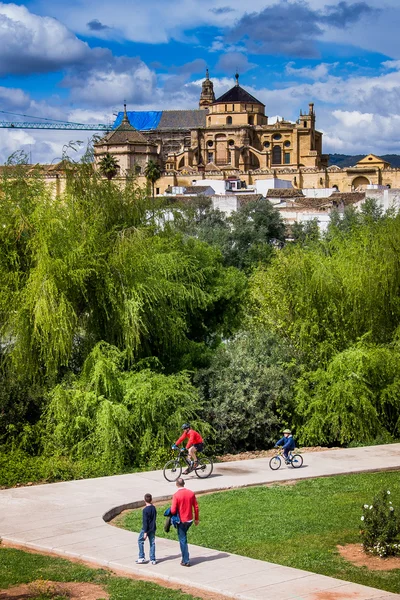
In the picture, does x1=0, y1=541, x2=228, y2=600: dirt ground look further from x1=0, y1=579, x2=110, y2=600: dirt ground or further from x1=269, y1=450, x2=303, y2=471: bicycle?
x1=269, y1=450, x2=303, y2=471: bicycle

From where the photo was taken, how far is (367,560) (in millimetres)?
13516

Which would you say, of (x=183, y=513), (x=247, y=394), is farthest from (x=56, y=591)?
(x=247, y=394)

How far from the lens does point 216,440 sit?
23891mm

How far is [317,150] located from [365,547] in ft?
415

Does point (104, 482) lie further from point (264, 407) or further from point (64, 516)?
point (264, 407)

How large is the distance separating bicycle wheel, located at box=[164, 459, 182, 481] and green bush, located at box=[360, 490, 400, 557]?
221 inches

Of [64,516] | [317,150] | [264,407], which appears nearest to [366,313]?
[264,407]

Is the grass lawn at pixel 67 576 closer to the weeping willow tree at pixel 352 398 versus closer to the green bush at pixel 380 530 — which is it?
the green bush at pixel 380 530

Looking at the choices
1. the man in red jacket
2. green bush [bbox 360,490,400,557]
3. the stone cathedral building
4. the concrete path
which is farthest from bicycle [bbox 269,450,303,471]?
the stone cathedral building

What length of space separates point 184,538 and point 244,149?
120m

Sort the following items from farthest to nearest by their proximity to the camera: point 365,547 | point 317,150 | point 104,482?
point 317,150
point 104,482
point 365,547

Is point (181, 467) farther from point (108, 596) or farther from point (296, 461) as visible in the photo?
point (108, 596)

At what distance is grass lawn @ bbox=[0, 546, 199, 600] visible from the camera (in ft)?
Answer: 38.1

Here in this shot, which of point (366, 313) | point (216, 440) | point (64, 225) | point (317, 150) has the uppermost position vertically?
point (317, 150)
